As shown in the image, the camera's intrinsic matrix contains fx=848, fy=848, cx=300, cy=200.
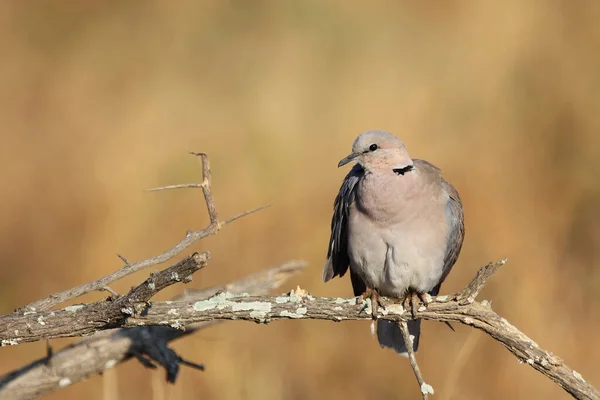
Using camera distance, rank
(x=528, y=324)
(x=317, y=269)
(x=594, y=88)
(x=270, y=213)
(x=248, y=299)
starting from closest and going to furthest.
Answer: (x=248, y=299) < (x=528, y=324) < (x=317, y=269) < (x=270, y=213) < (x=594, y=88)

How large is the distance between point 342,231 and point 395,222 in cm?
48

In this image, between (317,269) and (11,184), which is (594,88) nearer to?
(317,269)

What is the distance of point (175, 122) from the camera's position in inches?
406

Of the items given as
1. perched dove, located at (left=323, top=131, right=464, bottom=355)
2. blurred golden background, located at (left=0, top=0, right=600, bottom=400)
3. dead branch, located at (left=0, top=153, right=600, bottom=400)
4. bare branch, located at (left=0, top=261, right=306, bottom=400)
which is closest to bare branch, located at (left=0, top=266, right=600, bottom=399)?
dead branch, located at (left=0, top=153, right=600, bottom=400)

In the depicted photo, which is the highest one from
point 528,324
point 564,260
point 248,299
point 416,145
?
point 416,145

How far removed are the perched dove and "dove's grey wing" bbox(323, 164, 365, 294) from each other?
67mm

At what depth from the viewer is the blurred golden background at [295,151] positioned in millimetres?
7113

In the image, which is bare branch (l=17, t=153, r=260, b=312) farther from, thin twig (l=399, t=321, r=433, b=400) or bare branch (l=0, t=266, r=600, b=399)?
thin twig (l=399, t=321, r=433, b=400)

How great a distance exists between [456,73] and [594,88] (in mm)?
1752

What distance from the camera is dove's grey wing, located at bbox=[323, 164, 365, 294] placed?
507 cm

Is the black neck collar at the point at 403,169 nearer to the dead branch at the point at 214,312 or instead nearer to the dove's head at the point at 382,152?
the dove's head at the point at 382,152

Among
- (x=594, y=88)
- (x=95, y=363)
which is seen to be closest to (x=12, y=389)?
(x=95, y=363)

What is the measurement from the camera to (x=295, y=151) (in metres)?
9.66

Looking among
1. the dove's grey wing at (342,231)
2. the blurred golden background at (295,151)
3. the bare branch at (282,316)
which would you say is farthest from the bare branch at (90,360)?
the bare branch at (282,316)
